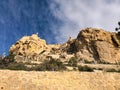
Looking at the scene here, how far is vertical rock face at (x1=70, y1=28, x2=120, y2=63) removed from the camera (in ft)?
255

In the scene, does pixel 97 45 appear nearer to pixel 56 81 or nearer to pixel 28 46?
pixel 28 46

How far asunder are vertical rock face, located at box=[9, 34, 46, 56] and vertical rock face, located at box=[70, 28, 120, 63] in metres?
14.7

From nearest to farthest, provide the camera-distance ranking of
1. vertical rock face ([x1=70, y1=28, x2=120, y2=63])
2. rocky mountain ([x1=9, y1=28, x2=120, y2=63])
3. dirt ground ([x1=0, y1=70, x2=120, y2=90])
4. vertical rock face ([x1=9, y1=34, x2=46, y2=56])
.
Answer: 1. dirt ground ([x1=0, y1=70, x2=120, y2=90])
2. rocky mountain ([x1=9, y1=28, x2=120, y2=63])
3. vertical rock face ([x1=70, y1=28, x2=120, y2=63])
4. vertical rock face ([x1=9, y1=34, x2=46, y2=56])

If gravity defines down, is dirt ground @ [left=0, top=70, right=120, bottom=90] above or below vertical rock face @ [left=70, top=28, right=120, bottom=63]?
below

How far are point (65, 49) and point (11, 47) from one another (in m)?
19.4

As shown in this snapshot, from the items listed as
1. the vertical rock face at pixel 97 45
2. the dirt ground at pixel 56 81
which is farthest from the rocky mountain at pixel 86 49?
the dirt ground at pixel 56 81

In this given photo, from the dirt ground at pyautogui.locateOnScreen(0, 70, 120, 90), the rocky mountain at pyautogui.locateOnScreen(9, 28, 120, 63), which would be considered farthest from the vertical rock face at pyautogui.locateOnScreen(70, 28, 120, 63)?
the dirt ground at pyautogui.locateOnScreen(0, 70, 120, 90)

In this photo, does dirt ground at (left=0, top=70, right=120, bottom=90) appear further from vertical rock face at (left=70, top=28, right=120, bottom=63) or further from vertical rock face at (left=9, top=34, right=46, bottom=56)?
vertical rock face at (left=9, top=34, right=46, bottom=56)

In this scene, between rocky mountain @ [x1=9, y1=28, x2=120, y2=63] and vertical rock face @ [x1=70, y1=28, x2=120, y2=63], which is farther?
vertical rock face @ [x1=70, y1=28, x2=120, y2=63]

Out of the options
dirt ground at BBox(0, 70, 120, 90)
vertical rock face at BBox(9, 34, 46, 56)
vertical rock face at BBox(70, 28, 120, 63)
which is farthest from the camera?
vertical rock face at BBox(9, 34, 46, 56)

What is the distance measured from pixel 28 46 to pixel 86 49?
851 inches

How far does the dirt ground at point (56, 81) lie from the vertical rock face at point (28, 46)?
59883mm

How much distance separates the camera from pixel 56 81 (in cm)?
2683

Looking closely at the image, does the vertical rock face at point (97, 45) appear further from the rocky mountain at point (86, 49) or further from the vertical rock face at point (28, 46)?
the vertical rock face at point (28, 46)
